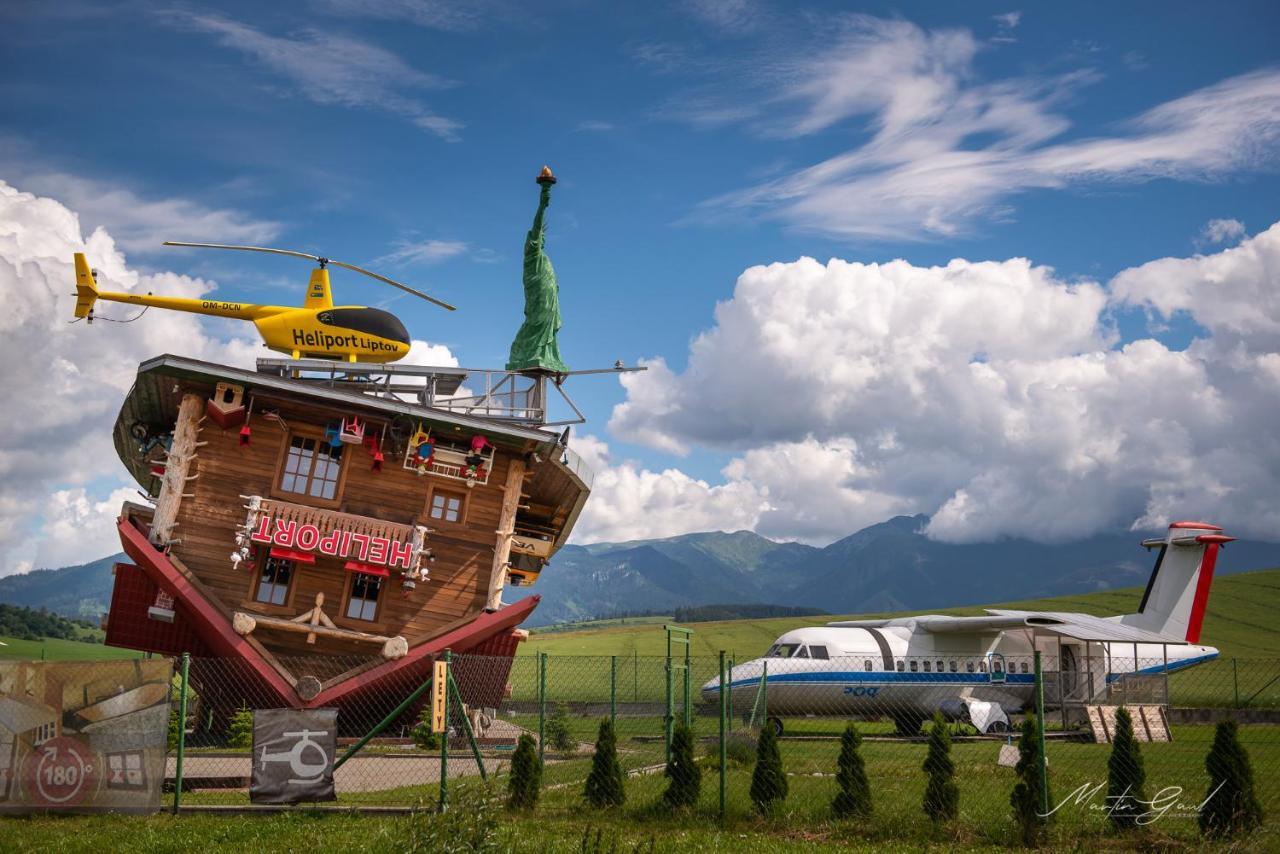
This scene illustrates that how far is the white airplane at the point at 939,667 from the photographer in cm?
3008

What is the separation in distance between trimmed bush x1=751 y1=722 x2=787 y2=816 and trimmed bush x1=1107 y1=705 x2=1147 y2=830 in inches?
154

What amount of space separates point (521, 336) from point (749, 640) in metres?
57.8

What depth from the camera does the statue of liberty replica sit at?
29375mm

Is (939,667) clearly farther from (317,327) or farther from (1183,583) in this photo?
(317,327)

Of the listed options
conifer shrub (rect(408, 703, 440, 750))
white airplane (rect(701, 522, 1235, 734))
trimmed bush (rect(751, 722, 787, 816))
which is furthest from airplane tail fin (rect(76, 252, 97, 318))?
trimmed bush (rect(751, 722, 787, 816))

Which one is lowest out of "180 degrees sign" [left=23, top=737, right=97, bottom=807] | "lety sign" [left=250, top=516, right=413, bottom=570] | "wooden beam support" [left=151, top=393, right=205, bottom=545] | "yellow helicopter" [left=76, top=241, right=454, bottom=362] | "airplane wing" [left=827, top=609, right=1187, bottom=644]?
"180 degrees sign" [left=23, top=737, right=97, bottom=807]

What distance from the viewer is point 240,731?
934 inches

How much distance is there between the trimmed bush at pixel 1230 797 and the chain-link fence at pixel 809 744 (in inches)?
1.0

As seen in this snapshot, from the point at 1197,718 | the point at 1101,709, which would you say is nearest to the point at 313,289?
the point at 1101,709

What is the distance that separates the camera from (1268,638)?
3152 inches

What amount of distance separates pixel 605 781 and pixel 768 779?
2.13 metres

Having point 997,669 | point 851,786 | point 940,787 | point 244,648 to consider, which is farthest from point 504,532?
point 997,669

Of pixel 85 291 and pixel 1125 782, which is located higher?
pixel 85 291

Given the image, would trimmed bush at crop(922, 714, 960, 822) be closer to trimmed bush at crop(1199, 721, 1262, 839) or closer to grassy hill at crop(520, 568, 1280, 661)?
trimmed bush at crop(1199, 721, 1262, 839)
